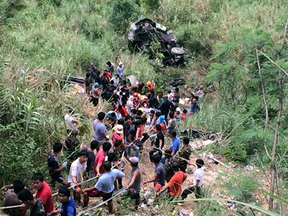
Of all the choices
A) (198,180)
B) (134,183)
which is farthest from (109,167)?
(198,180)

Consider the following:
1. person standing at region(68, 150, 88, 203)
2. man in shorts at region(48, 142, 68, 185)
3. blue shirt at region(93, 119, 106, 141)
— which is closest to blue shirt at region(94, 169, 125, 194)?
person standing at region(68, 150, 88, 203)

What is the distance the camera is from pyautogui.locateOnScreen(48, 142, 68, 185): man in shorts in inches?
174

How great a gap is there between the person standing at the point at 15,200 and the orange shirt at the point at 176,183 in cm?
206

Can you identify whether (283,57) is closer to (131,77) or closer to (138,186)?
(138,186)

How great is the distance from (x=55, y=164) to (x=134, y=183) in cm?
110

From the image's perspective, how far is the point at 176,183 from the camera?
4.99 metres

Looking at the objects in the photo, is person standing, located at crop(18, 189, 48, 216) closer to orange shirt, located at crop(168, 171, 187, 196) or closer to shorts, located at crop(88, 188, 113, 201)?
shorts, located at crop(88, 188, 113, 201)

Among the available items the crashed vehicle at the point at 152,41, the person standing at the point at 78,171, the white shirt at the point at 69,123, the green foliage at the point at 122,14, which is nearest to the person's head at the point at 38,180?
the person standing at the point at 78,171

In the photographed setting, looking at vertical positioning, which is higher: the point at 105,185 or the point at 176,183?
the point at 105,185

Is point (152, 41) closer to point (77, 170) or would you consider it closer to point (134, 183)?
point (134, 183)

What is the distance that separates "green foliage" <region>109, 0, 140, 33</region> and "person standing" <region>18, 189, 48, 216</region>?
1141 centimetres

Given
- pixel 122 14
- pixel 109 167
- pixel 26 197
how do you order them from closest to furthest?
pixel 26 197 < pixel 109 167 < pixel 122 14

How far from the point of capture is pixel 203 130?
825 centimetres

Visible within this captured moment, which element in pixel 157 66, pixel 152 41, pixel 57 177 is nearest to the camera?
pixel 57 177
